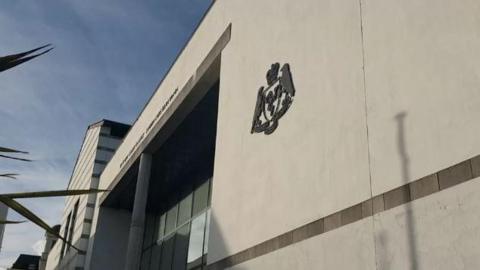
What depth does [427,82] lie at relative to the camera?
802 cm

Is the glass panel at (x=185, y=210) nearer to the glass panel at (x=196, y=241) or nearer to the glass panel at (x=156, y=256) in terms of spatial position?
the glass panel at (x=196, y=241)

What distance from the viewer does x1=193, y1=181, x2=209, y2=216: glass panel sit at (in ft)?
72.5

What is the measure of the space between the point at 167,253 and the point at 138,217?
314 centimetres

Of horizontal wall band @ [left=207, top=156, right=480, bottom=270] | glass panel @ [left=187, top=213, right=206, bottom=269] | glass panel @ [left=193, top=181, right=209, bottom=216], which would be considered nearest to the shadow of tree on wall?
horizontal wall band @ [left=207, top=156, right=480, bottom=270]

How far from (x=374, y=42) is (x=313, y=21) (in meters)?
2.56

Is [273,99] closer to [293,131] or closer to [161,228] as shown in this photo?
[293,131]

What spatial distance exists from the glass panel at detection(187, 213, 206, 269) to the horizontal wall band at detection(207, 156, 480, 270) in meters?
8.94

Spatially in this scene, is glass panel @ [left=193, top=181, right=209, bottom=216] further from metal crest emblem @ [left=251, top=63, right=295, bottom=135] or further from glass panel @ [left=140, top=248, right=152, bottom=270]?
metal crest emblem @ [left=251, top=63, right=295, bottom=135]

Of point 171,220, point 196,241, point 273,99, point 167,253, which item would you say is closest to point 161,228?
point 171,220

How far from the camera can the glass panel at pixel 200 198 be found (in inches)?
871

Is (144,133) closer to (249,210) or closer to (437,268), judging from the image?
(249,210)

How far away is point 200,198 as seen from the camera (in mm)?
22734

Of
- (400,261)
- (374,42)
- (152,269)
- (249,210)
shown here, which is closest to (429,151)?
(400,261)

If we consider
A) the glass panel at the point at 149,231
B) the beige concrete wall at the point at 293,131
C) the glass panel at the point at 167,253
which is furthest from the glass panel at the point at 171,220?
the beige concrete wall at the point at 293,131
